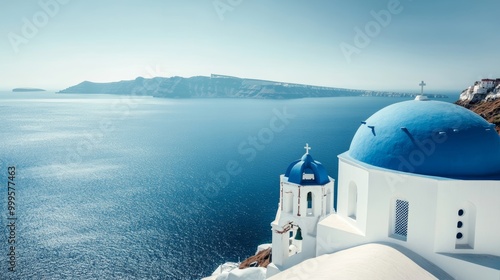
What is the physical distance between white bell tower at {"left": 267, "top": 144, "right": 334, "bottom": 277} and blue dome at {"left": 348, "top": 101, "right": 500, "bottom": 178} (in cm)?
388

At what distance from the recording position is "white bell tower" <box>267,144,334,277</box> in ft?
52.4

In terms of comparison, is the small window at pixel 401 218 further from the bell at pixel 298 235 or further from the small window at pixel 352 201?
the bell at pixel 298 235

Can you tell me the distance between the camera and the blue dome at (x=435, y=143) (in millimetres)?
11520

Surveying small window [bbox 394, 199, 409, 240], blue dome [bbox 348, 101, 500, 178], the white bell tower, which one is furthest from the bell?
blue dome [bbox 348, 101, 500, 178]

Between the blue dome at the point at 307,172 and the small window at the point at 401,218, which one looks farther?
the blue dome at the point at 307,172

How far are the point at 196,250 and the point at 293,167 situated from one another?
19.5 meters

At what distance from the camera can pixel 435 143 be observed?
38.9 ft

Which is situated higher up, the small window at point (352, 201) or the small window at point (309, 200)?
the small window at point (352, 201)

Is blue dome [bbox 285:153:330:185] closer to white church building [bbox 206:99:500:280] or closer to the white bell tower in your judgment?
the white bell tower

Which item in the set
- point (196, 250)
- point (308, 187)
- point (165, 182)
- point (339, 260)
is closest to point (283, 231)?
point (308, 187)

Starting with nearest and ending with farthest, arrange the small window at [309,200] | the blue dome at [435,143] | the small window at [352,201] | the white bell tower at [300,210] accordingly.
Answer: the blue dome at [435,143] < the small window at [352,201] < the white bell tower at [300,210] < the small window at [309,200]

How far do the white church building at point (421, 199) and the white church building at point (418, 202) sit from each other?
3 centimetres

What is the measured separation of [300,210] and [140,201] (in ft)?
103

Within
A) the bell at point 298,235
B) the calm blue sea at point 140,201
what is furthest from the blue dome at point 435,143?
the calm blue sea at point 140,201
